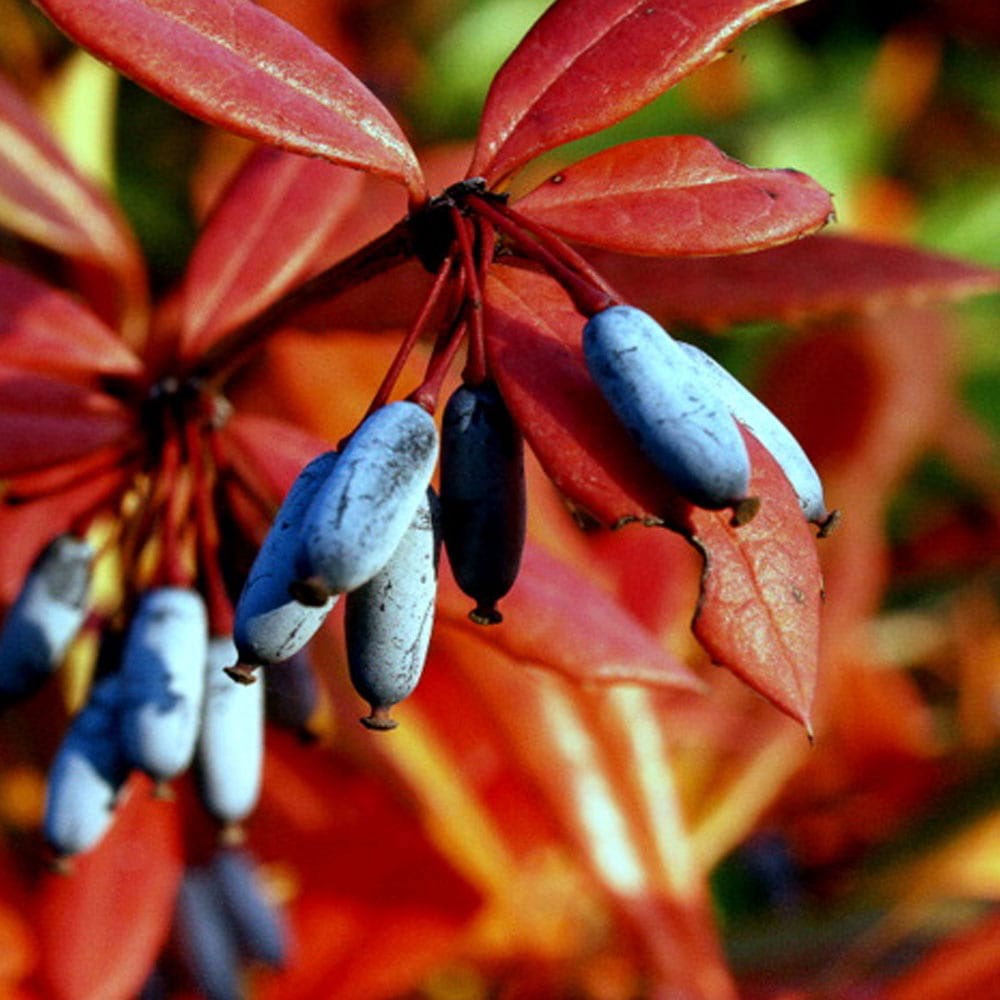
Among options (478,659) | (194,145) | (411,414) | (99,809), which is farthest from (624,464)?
(194,145)

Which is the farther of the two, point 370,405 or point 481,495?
point 370,405

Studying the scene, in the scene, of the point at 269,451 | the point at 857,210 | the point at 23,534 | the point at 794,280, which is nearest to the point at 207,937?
the point at 23,534

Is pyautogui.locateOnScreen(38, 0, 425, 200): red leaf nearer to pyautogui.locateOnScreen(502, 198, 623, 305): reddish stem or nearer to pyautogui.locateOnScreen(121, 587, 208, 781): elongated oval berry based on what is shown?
pyautogui.locateOnScreen(502, 198, 623, 305): reddish stem

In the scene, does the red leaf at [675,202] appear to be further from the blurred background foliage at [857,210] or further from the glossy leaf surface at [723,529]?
the blurred background foliage at [857,210]

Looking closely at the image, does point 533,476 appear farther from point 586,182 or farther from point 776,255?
point 586,182

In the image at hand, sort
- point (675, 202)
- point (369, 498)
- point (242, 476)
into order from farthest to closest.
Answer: point (242, 476) → point (675, 202) → point (369, 498)

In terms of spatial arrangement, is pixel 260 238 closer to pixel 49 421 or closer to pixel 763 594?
pixel 49 421
